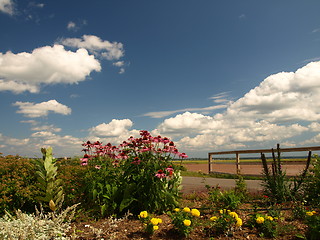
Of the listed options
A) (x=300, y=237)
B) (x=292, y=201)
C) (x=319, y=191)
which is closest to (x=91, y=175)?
(x=300, y=237)

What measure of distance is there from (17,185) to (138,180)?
2.46m

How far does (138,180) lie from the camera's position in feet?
14.4

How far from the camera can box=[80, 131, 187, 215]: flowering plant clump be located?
430cm

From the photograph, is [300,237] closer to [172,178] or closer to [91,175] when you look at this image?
[172,178]

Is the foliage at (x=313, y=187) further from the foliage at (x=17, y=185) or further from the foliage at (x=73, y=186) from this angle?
the foliage at (x=17, y=185)

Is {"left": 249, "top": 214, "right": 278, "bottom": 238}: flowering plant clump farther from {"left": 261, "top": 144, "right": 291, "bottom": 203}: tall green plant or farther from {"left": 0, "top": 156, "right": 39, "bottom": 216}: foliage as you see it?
{"left": 0, "top": 156, "right": 39, "bottom": 216}: foliage

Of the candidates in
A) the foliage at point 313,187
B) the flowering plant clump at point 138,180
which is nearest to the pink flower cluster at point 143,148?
the flowering plant clump at point 138,180

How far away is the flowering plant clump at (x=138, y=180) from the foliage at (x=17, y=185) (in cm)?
119

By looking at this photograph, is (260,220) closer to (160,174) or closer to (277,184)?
(160,174)

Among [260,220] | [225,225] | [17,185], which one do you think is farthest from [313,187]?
[17,185]

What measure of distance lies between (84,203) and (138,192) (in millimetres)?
1218

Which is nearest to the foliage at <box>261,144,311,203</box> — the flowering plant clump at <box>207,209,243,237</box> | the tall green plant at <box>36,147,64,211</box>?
the flowering plant clump at <box>207,209,243,237</box>

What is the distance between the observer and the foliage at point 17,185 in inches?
179

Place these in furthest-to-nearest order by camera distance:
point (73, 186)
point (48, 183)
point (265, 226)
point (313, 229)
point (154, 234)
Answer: point (73, 186) → point (48, 183) → point (154, 234) → point (265, 226) → point (313, 229)
